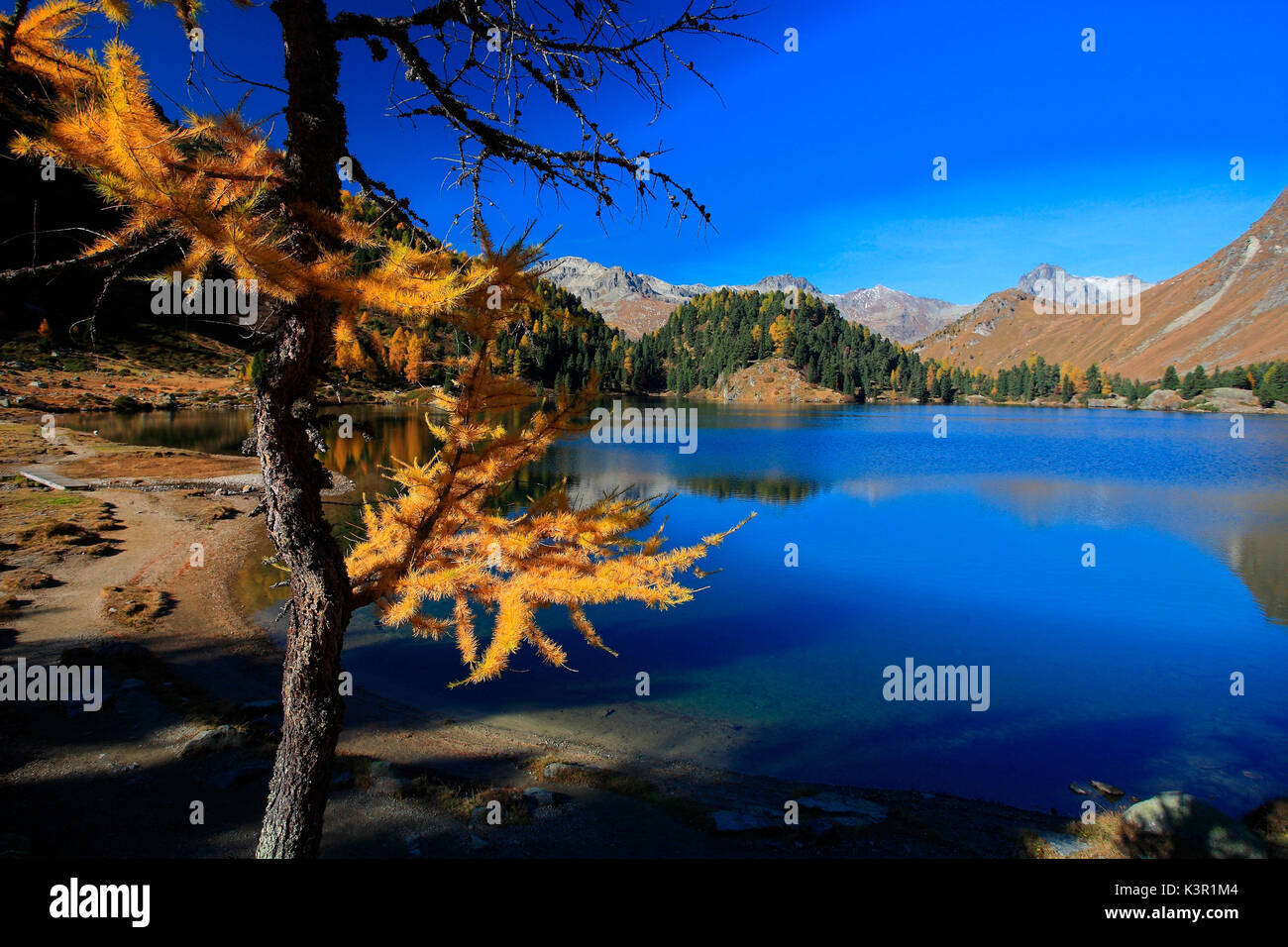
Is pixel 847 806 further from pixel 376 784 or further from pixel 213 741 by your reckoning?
pixel 213 741

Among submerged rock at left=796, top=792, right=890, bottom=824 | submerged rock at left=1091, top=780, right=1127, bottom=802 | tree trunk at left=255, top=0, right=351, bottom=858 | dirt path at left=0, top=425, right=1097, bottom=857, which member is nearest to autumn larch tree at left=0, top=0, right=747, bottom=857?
tree trunk at left=255, top=0, right=351, bottom=858

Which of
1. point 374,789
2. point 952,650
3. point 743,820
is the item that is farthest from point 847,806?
point 952,650

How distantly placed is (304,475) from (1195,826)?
9407 millimetres

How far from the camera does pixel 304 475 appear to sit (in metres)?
3.22

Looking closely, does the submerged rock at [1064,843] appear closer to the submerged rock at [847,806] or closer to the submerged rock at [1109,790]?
the submerged rock at [847,806]

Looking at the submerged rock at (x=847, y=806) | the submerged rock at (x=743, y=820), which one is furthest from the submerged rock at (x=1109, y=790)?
the submerged rock at (x=743, y=820)

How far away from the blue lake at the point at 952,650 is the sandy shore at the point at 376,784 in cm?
74

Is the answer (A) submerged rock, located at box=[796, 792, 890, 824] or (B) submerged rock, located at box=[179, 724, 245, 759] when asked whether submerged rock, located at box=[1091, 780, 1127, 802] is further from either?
(B) submerged rock, located at box=[179, 724, 245, 759]

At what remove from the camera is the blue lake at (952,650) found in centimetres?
977

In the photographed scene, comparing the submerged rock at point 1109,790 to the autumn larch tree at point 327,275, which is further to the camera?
the submerged rock at point 1109,790

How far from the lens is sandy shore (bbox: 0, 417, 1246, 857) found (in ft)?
22.5

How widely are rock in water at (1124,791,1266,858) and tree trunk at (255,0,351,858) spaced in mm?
8544
